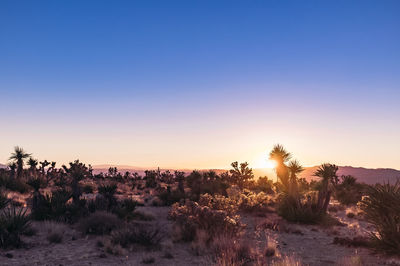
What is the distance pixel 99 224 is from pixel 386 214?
37.4ft

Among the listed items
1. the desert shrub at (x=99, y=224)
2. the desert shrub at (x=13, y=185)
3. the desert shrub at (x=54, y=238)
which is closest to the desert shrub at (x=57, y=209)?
the desert shrub at (x=99, y=224)

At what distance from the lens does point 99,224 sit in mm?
14062

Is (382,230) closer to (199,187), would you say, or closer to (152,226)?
(152,226)

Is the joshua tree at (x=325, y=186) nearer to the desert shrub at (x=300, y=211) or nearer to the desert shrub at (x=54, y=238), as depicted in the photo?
the desert shrub at (x=300, y=211)

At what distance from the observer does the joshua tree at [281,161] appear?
20.8 m

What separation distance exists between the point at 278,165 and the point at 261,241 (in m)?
8.79

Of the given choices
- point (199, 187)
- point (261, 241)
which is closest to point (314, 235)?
point (261, 241)

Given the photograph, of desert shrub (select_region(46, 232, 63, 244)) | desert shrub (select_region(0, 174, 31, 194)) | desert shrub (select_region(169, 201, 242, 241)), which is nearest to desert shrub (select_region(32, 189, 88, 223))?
desert shrub (select_region(46, 232, 63, 244))

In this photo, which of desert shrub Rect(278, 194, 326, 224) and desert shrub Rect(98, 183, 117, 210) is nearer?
desert shrub Rect(98, 183, 117, 210)

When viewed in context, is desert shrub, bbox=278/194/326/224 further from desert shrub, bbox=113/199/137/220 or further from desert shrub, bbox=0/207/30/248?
desert shrub, bbox=0/207/30/248

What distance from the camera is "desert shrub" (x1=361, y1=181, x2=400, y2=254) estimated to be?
9906 mm

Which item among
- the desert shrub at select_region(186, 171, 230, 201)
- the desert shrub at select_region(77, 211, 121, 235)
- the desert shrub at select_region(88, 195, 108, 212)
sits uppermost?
the desert shrub at select_region(186, 171, 230, 201)

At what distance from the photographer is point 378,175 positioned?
12512cm

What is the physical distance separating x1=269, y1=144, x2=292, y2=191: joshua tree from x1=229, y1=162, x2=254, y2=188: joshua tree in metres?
23.8
